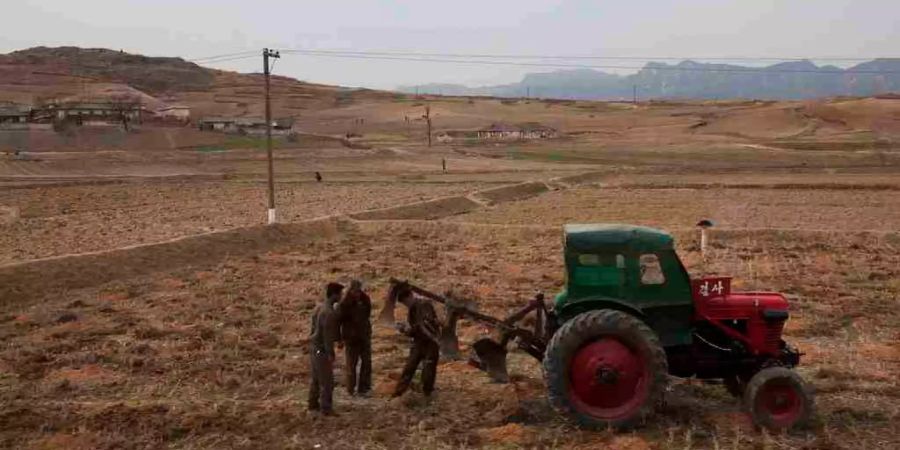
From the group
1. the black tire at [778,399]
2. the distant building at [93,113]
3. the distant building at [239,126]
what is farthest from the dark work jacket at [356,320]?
the distant building at [239,126]

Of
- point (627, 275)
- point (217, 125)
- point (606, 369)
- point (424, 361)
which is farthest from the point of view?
point (217, 125)

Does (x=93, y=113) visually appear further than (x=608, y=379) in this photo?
Yes

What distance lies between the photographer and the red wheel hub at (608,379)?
29.9 ft

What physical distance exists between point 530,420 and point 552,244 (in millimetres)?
16331

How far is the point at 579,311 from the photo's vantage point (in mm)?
9578

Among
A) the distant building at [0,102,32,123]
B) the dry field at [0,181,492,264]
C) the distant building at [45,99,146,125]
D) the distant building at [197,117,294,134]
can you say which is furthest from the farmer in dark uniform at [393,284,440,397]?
the distant building at [197,117,294,134]

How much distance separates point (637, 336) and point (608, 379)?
1.91ft

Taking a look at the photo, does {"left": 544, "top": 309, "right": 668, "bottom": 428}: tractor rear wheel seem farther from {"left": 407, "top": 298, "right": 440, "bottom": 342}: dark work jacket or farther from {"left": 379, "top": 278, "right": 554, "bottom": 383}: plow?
{"left": 407, "top": 298, "right": 440, "bottom": 342}: dark work jacket

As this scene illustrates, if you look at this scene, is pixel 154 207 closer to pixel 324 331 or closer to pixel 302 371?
pixel 302 371

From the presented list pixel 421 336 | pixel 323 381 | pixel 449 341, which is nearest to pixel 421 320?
pixel 421 336

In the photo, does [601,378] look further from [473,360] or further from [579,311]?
[473,360]

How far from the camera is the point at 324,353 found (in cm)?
1023

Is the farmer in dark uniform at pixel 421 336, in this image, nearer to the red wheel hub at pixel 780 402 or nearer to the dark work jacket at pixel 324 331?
the dark work jacket at pixel 324 331

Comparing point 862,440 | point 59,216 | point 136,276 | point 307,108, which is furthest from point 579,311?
point 307,108
